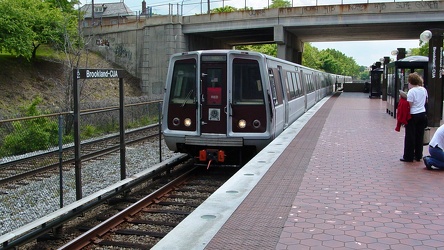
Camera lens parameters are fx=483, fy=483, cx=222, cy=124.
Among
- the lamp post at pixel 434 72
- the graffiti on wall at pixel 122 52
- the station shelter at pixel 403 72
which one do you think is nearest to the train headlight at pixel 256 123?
the lamp post at pixel 434 72

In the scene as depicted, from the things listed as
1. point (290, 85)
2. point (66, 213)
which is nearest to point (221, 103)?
point (66, 213)

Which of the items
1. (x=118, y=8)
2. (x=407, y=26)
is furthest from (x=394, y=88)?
(x=118, y=8)

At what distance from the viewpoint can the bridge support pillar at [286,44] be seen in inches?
1266

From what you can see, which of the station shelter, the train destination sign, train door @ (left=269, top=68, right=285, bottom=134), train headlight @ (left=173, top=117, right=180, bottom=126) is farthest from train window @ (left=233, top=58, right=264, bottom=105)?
the station shelter


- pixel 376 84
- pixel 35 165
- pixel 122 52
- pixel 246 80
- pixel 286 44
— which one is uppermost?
pixel 286 44

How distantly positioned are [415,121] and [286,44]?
26.2 metres

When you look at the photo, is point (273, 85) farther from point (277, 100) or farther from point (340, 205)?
point (340, 205)

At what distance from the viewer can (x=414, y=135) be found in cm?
873

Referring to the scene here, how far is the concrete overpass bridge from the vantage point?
29625mm

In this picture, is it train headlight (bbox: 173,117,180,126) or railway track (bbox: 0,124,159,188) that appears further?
train headlight (bbox: 173,117,180,126)

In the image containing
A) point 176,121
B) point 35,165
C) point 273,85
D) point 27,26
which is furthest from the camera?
point 27,26

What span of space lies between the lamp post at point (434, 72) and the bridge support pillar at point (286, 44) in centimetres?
1779

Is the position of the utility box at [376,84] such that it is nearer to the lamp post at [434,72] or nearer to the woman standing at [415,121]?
the lamp post at [434,72]

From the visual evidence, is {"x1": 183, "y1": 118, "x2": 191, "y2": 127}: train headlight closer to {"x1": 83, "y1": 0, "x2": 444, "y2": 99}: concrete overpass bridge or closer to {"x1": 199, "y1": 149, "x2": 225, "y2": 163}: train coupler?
{"x1": 199, "y1": 149, "x2": 225, "y2": 163}: train coupler
